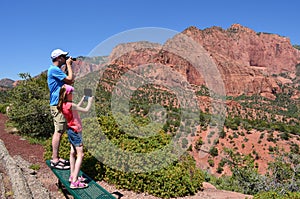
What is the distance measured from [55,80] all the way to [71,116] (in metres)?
0.47

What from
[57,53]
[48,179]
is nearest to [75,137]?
[57,53]

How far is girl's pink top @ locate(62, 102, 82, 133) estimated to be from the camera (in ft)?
11.0

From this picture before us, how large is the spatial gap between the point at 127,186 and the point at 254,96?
87.7m

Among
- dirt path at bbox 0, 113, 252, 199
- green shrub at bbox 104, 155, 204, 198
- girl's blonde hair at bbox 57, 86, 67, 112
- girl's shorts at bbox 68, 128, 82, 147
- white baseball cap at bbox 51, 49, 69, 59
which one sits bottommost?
dirt path at bbox 0, 113, 252, 199

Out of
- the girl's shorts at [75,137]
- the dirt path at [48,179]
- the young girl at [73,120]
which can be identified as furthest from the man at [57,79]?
the dirt path at [48,179]

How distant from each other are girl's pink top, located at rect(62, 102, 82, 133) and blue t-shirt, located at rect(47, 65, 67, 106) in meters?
0.20

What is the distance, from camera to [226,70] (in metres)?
95.6

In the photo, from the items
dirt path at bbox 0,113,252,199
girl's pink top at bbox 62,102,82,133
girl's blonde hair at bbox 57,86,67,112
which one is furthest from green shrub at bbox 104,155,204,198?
girl's blonde hair at bbox 57,86,67,112

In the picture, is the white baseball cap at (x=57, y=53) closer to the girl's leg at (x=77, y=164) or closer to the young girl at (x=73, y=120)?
the young girl at (x=73, y=120)

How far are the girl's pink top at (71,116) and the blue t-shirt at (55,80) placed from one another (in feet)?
0.64

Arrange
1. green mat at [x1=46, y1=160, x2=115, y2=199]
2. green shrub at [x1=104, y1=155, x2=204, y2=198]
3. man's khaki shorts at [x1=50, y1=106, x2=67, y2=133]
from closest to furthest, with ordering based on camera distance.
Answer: green mat at [x1=46, y1=160, x2=115, y2=199]
man's khaki shorts at [x1=50, y1=106, x2=67, y2=133]
green shrub at [x1=104, y1=155, x2=204, y2=198]

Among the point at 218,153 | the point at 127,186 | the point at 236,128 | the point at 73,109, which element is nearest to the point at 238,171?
the point at 127,186

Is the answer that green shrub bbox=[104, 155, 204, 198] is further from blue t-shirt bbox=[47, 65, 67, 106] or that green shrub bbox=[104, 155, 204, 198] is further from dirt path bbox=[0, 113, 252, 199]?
blue t-shirt bbox=[47, 65, 67, 106]

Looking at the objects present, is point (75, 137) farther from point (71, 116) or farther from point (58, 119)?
point (58, 119)
